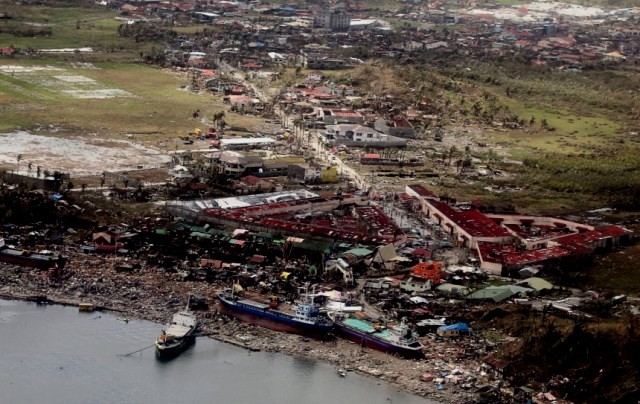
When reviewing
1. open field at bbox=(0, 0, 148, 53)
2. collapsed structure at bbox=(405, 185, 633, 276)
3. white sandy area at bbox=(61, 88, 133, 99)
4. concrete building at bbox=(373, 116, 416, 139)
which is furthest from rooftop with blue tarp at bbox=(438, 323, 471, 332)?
Result: open field at bbox=(0, 0, 148, 53)

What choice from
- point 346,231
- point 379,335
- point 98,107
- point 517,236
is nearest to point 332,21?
point 98,107

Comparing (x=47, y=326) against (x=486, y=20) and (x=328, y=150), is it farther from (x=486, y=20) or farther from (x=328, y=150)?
(x=486, y=20)

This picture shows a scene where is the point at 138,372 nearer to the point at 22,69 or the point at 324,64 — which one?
the point at 22,69

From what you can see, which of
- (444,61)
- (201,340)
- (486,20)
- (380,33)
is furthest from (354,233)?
(486,20)

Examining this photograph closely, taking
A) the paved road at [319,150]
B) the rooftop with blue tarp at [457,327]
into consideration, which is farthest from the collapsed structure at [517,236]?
the rooftop with blue tarp at [457,327]

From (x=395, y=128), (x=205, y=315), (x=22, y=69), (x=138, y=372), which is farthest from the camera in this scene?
(x=22, y=69)

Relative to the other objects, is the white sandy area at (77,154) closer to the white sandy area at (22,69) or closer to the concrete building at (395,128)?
the concrete building at (395,128)
